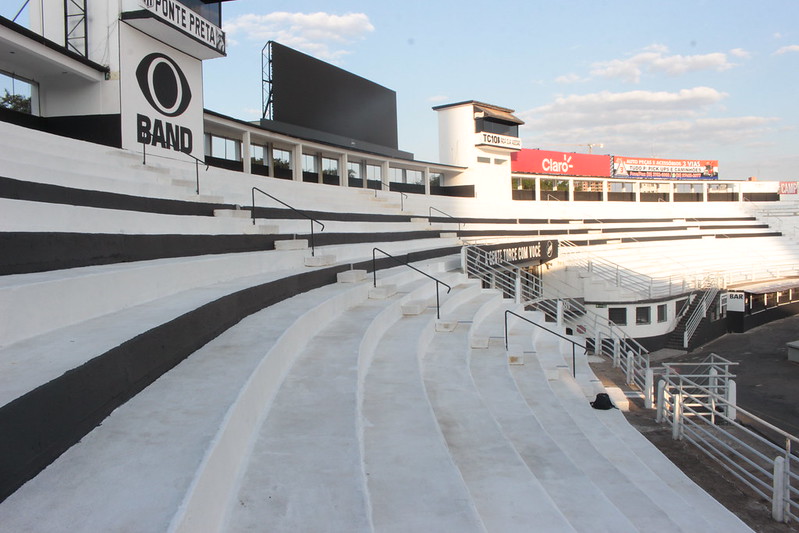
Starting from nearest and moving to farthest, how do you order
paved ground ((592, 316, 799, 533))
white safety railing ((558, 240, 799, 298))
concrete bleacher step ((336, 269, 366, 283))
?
paved ground ((592, 316, 799, 533)), concrete bleacher step ((336, 269, 366, 283)), white safety railing ((558, 240, 799, 298))

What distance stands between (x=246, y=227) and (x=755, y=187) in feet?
165

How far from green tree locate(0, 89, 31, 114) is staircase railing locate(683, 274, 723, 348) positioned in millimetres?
24650

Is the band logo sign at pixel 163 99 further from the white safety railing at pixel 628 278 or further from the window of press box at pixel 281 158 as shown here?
the white safety railing at pixel 628 278

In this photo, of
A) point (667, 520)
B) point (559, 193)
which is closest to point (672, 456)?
point (667, 520)

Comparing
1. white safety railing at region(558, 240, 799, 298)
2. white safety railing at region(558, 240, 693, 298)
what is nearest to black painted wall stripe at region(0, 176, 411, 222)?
white safety railing at region(558, 240, 693, 298)

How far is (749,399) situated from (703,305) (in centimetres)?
1045

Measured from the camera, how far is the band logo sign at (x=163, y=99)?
13.2 metres

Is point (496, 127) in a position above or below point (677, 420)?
above

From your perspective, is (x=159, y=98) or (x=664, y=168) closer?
(x=159, y=98)

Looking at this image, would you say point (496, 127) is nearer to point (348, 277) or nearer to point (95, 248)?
point (348, 277)

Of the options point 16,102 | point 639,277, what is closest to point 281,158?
point 16,102

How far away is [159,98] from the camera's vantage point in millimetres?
13742

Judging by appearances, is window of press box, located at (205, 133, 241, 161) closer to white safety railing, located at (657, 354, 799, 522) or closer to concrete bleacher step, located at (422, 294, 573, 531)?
concrete bleacher step, located at (422, 294, 573, 531)

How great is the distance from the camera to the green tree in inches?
447
